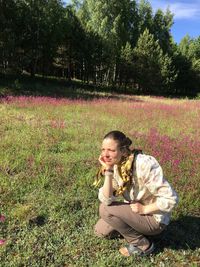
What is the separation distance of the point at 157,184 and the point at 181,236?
130 centimetres

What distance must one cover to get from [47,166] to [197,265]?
134 inches

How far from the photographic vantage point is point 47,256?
3.74 metres

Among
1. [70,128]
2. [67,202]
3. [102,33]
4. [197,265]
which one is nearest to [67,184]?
[67,202]

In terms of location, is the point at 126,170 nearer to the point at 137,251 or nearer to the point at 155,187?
the point at 155,187

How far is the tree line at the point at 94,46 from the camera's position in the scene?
29703mm

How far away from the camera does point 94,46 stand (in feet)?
118

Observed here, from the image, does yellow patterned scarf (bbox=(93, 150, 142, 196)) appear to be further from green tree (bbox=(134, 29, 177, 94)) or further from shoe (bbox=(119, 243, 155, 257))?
green tree (bbox=(134, 29, 177, 94))

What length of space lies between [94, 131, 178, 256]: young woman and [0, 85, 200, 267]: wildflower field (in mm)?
348

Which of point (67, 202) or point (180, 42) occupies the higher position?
point (180, 42)

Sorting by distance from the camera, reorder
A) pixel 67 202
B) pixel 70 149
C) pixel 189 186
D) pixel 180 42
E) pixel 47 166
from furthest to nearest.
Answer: pixel 180 42
pixel 70 149
pixel 47 166
pixel 189 186
pixel 67 202

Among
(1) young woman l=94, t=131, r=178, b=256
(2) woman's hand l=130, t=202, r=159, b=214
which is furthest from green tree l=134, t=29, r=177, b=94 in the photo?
(2) woman's hand l=130, t=202, r=159, b=214

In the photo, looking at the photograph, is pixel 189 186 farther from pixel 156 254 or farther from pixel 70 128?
pixel 70 128

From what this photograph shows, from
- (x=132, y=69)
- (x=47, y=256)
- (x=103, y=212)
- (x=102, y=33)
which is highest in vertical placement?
(x=102, y=33)

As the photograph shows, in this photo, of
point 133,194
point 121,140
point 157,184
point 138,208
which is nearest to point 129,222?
point 138,208
